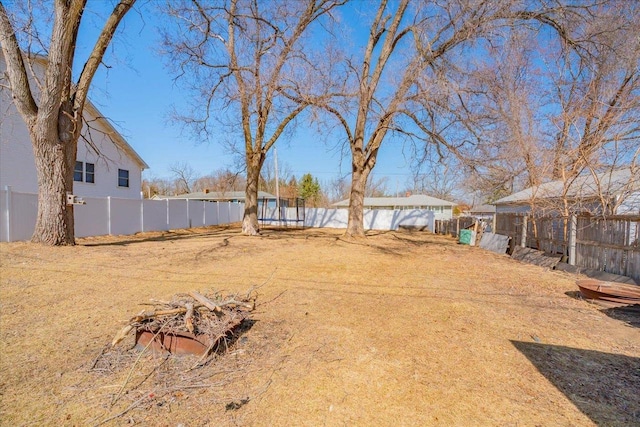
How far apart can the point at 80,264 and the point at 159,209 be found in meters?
9.51

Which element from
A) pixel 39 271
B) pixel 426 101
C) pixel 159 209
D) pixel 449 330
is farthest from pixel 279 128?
pixel 449 330

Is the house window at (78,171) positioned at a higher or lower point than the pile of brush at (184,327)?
higher

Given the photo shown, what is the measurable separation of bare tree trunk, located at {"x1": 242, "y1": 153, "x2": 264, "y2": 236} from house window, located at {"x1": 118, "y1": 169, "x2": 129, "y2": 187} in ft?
25.8

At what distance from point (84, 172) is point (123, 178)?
2.60 meters

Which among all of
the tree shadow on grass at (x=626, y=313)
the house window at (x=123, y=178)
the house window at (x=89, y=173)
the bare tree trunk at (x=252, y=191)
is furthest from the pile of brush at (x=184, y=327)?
the house window at (x=123, y=178)

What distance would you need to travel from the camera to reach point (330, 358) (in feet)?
10.5

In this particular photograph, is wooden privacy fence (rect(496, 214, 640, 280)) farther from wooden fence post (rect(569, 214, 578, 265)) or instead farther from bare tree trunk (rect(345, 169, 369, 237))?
bare tree trunk (rect(345, 169, 369, 237))

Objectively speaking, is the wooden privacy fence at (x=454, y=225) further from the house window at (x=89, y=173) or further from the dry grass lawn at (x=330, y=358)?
the house window at (x=89, y=173)

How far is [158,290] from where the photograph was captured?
538 cm

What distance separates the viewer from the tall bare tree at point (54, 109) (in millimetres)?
7699

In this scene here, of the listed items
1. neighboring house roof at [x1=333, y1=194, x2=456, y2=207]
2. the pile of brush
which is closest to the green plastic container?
the pile of brush

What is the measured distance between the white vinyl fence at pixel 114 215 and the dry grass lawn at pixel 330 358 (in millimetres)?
3631

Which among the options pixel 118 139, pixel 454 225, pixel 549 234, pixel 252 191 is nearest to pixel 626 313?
pixel 549 234

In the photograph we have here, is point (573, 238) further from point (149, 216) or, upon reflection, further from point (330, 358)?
point (149, 216)
